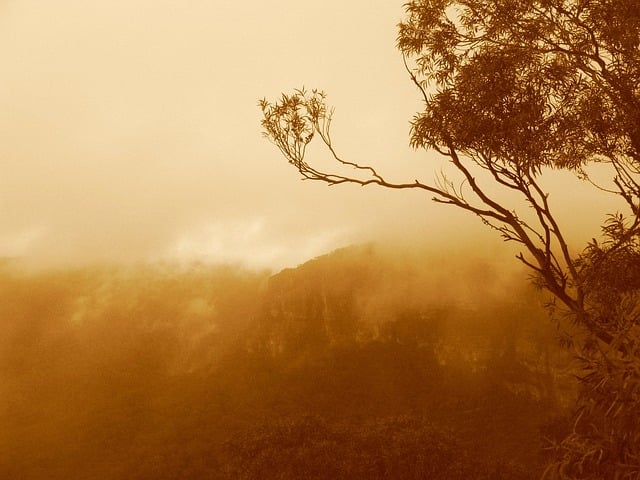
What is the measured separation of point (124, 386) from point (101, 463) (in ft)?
197

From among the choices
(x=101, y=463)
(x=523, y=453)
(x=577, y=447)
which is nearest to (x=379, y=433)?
(x=577, y=447)

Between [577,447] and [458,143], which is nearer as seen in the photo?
[577,447]

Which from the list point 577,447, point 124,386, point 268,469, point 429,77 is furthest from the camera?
point 124,386

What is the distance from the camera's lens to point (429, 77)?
867 cm

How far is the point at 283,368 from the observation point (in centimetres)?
13650

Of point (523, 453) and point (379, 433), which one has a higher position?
point (379, 433)

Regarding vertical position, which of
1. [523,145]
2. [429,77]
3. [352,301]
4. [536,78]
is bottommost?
[523,145]

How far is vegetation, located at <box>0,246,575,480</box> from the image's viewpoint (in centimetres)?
8688

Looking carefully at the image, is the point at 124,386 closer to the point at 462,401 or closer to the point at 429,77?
the point at 462,401

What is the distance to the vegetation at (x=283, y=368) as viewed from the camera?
86.9 m

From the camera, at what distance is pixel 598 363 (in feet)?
15.3

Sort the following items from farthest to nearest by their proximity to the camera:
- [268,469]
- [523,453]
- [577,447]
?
[523,453] < [268,469] < [577,447]

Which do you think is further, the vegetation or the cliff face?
the cliff face

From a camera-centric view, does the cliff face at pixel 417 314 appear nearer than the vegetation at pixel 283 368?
No
